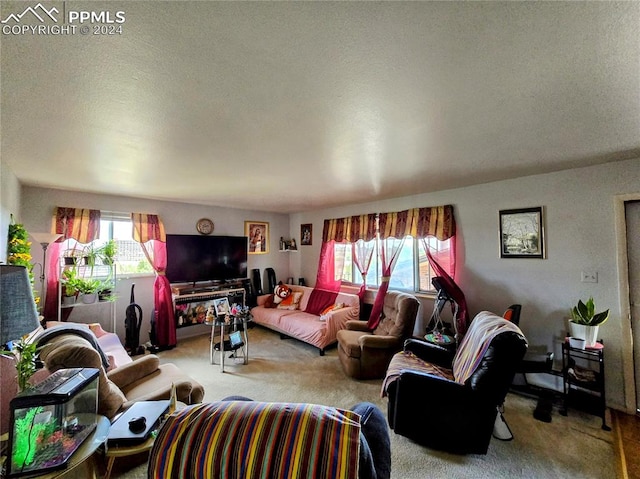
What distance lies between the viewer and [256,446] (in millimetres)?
801

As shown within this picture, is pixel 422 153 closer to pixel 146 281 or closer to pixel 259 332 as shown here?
pixel 259 332

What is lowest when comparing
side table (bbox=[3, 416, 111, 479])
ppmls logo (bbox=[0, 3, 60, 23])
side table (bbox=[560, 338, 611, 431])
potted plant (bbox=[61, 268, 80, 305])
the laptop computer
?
side table (bbox=[560, 338, 611, 431])

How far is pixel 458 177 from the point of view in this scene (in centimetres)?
302

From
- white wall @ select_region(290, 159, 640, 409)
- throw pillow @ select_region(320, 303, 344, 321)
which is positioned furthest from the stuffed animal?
white wall @ select_region(290, 159, 640, 409)

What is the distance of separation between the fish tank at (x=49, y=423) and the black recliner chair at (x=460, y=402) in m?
2.01

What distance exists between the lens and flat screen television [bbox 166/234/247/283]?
14.2 feet

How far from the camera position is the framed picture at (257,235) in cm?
545

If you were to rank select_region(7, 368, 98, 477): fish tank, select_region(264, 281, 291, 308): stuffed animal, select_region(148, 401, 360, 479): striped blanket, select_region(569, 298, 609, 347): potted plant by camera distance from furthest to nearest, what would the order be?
select_region(264, 281, 291, 308): stuffed animal, select_region(569, 298, 609, 347): potted plant, select_region(7, 368, 98, 477): fish tank, select_region(148, 401, 360, 479): striped blanket

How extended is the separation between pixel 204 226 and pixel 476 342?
4.53 m

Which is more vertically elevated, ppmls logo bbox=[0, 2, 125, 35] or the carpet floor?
ppmls logo bbox=[0, 2, 125, 35]

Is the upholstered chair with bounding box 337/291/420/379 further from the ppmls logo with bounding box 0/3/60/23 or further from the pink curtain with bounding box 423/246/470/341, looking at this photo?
the ppmls logo with bounding box 0/3/60/23

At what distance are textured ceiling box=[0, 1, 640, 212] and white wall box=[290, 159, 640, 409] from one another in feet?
1.17

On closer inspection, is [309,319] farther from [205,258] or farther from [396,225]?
[205,258]

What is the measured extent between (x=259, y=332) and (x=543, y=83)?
193 inches
